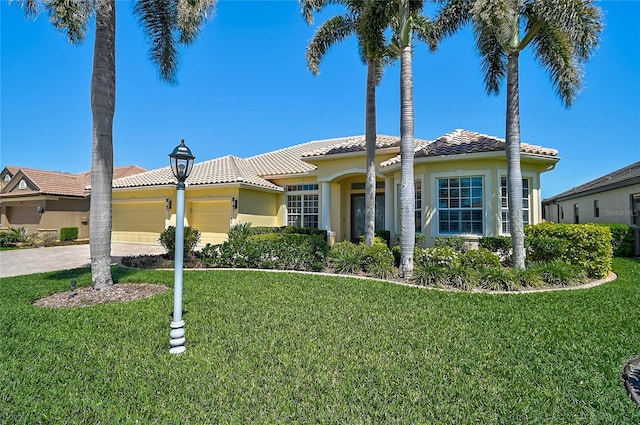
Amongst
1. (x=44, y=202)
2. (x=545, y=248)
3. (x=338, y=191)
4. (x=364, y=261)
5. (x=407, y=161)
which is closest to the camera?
(x=407, y=161)

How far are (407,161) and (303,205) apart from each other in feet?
31.3

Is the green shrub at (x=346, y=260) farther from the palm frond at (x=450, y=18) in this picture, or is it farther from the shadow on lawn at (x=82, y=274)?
the palm frond at (x=450, y=18)

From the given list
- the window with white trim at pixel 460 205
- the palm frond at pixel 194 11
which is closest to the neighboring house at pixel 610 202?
the window with white trim at pixel 460 205

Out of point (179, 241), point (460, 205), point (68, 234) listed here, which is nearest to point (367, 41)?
point (460, 205)

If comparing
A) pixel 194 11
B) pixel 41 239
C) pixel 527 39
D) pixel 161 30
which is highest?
pixel 161 30

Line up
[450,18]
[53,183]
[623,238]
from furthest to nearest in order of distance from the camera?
[53,183] < [623,238] < [450,18]

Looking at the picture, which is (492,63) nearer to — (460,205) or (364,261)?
(460,205)

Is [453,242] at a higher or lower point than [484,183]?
lower

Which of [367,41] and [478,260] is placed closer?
[478,260]

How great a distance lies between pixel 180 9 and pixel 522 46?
9669mm

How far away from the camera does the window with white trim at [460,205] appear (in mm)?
11477

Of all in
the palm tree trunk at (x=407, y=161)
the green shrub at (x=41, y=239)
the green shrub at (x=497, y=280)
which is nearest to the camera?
the green shrub at (x=497, y=280)

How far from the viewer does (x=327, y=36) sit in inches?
475

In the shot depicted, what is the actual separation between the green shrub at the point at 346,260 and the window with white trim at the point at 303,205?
715 centimetres
